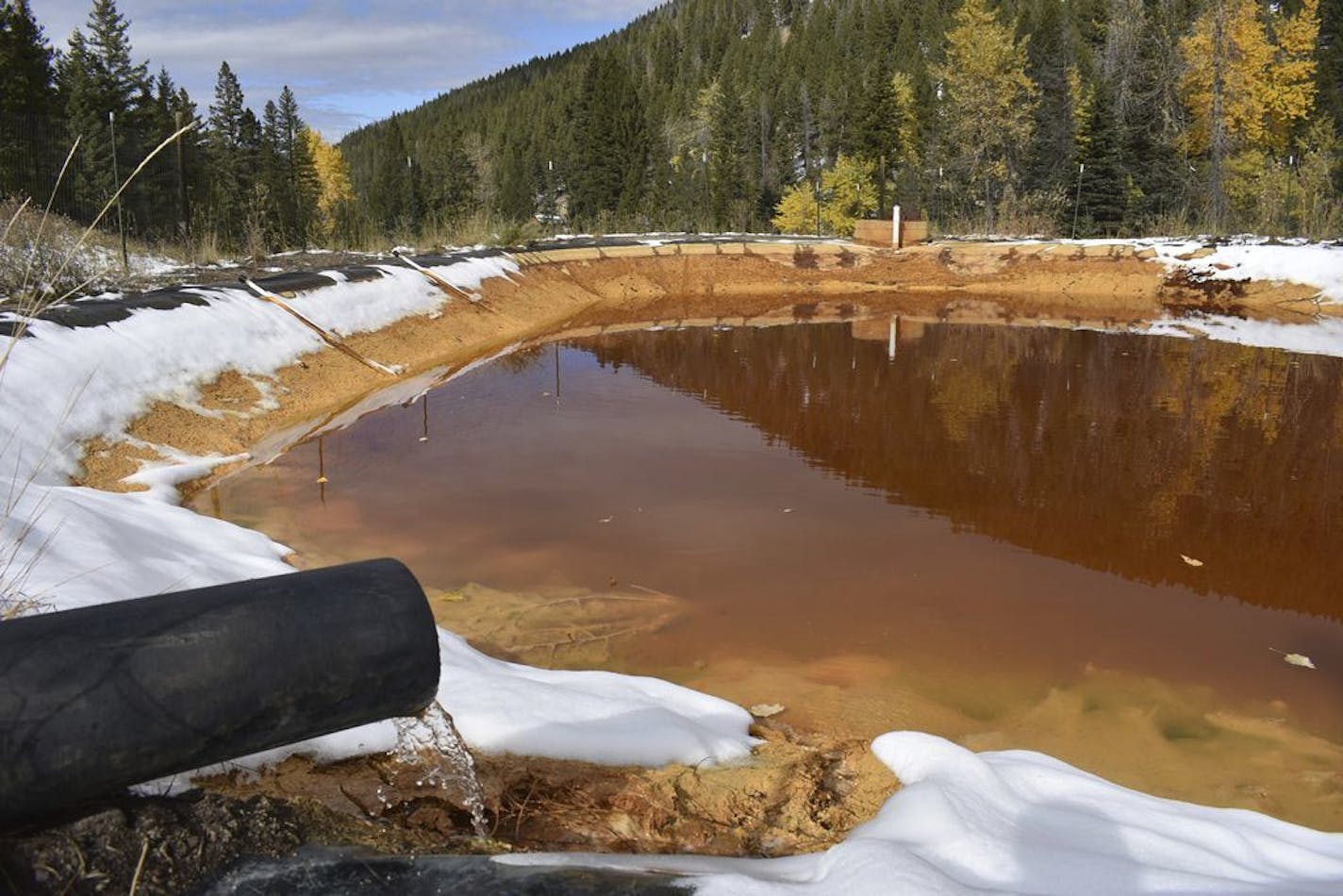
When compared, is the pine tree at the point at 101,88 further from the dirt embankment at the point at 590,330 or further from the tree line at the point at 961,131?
the dirt embankment at the point at 590,330

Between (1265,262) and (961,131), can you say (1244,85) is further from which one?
(1265,262)

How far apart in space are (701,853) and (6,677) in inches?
69.7

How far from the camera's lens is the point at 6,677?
71.5 inches

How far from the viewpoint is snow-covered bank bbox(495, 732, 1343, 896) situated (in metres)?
2.28

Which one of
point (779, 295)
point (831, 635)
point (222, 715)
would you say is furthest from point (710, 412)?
point (779, 295)

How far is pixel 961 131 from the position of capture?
39938 millimetres

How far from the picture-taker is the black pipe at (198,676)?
6.00 feet

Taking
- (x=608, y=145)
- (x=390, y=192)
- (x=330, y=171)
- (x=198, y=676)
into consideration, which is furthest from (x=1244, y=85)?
(x=330, y=171)

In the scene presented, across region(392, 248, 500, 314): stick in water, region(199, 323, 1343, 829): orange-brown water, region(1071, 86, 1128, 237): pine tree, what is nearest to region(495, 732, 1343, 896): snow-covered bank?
region(199, 323, 1343, 829): orange-brown water

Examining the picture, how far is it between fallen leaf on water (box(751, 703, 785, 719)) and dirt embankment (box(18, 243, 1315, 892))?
0.14 m

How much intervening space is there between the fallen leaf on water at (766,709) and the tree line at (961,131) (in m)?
21.7

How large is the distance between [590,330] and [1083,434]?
Answer: 8.38m

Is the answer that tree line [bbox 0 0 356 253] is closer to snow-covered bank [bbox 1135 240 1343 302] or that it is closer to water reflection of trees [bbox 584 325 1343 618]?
water reflection of trees [bbox 584 325 1343 618]

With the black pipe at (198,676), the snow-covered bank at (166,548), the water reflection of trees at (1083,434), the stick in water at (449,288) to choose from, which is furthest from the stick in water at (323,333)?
the black pipe at (198,676)
